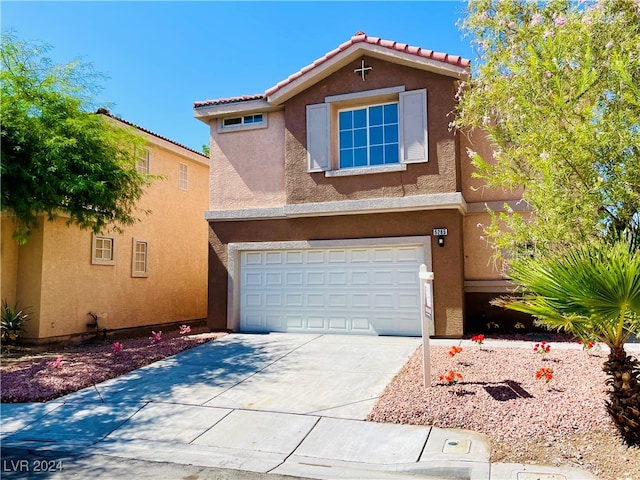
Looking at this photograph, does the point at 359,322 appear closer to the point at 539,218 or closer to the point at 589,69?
the point at 539,218

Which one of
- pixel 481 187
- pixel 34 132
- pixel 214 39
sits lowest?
pixel 481 187

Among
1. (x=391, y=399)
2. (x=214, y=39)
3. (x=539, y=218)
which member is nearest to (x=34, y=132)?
(x=214, y=39)

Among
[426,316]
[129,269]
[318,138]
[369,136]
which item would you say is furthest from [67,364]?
[369,136]

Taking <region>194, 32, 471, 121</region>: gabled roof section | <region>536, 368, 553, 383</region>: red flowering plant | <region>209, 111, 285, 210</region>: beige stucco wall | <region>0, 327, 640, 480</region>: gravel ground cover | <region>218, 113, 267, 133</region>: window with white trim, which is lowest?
<region>0, 327, 640, 480</region>: gravel ground cover

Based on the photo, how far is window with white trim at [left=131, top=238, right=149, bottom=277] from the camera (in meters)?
16.1

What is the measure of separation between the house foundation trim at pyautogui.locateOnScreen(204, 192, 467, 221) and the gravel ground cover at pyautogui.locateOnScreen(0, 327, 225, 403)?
3.55 m

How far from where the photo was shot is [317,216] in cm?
1303

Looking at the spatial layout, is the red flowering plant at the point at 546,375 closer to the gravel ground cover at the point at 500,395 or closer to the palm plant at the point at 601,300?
the gravel ground cover at the point at 500,395

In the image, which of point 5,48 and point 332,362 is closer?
point 332,362

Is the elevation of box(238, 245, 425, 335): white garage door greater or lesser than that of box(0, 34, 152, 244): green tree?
lesser

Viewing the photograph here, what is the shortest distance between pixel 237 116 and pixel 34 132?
17.9 ft

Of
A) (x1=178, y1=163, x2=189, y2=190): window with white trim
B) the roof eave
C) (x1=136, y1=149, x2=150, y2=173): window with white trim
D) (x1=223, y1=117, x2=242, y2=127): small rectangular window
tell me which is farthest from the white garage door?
(x1=178, y1=163, x2=189, y2=190): window with white trim

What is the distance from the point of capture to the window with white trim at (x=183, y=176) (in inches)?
721

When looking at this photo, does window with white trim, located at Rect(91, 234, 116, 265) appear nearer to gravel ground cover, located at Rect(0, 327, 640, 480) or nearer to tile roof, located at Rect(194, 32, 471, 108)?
gravel ground cover, located at Rect(0, 327, 640, 480)
